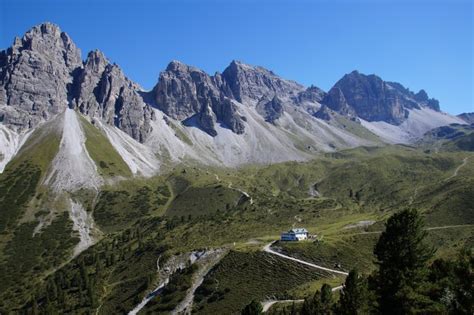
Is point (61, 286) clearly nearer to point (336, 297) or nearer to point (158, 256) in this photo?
point (158, 256)

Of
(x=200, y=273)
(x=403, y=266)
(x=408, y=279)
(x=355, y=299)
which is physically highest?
(x=403, y=266)

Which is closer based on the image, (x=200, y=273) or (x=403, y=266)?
(x=403, y=266)

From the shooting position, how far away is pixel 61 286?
507 ft

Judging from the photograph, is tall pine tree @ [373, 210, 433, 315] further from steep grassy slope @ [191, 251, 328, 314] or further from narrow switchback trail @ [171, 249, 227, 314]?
narrow switchback trail @ [171, 249, 227, 314]

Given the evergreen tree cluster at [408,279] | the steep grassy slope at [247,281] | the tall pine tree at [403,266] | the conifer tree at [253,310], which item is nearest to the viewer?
the evergreen tree cluster at [408,279]

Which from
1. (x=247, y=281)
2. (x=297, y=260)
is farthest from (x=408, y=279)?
(x=297, y=260)

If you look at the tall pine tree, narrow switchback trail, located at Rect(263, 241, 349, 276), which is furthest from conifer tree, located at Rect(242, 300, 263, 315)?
narrow switchback trail, located at Rect(263, 241, 349, 276)

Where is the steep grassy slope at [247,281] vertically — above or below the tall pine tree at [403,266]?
below

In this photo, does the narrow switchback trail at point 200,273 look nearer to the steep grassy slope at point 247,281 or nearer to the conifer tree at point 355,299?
the steep grassy slope at point 247,281

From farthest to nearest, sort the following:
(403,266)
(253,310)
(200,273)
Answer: (200,273) → (253,310) → (403,266)

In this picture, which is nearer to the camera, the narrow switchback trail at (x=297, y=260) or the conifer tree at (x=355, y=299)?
the conifer tree at (x=355, y=299)

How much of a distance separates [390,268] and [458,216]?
4796 inches

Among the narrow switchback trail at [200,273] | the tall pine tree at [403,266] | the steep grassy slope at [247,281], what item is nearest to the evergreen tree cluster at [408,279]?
the tall pine tree at [403,266]

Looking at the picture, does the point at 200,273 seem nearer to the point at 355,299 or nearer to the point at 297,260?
the point at 297,260
